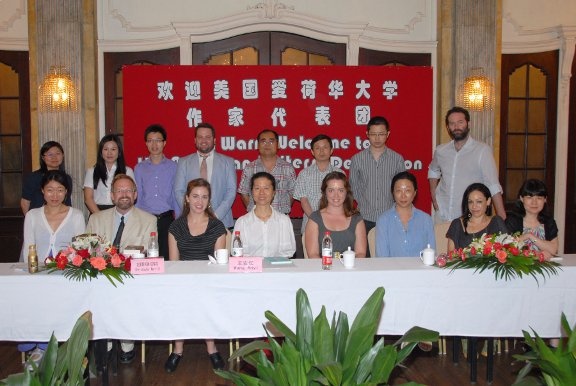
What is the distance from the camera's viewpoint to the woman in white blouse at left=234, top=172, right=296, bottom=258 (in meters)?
4.11

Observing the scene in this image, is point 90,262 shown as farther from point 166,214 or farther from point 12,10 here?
point 12,10

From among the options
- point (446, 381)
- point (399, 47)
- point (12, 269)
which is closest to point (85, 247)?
point (12, 269)

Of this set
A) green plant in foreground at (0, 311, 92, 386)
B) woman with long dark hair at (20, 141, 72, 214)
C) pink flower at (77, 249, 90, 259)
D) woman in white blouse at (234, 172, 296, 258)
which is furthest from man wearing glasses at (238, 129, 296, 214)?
green plant in foreground at (0, 311, 92, 386)

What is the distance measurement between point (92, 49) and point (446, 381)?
14.3 feet

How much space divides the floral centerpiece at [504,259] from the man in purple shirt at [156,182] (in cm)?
234

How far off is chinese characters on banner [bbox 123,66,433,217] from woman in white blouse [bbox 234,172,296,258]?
1546 millimetres

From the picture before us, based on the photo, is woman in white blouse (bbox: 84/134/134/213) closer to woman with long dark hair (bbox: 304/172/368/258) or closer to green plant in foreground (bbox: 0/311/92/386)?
woman with long dark hair (bbox: 304/172/368/258)

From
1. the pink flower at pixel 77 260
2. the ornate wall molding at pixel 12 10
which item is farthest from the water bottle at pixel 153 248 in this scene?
the ornate wall molding at pixel 12 10

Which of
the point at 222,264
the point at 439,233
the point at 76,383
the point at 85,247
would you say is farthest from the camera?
the point at 439,233

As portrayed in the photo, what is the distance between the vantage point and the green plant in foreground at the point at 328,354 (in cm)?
190

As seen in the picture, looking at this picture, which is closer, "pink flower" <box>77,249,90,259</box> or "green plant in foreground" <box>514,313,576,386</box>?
"green plant in foreground" <box>514,313,576,386</box>

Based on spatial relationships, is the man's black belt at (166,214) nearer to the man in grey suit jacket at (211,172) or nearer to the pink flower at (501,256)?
the man in grey suit jacket at (211,172)

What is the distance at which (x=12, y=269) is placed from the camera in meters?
3.49

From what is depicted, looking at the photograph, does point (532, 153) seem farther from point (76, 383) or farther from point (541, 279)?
point (76, 383)
